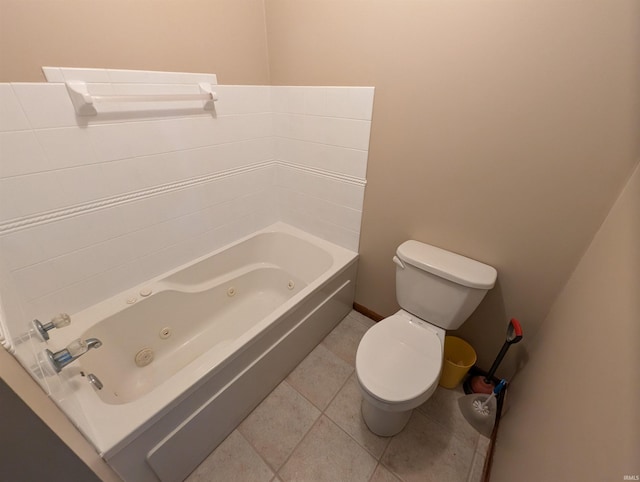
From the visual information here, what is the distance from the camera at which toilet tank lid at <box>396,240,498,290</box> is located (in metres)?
1.13

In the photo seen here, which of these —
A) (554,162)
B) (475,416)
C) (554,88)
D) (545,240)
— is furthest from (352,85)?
(475,416)

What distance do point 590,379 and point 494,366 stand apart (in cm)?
74

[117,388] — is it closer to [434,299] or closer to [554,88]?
[434,299]

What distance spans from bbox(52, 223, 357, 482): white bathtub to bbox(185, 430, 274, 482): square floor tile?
0.13ft

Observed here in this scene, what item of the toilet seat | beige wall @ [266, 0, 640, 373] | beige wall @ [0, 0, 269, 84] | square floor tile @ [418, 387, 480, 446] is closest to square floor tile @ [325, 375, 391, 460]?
square floor tile @ [418, 387, 480, 446]

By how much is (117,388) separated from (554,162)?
6.64 ft

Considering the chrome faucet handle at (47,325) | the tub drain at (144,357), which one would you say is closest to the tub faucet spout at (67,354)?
the chrome faucet handle at (47,325)

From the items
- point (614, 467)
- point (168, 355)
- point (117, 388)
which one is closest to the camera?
point (614, 467)

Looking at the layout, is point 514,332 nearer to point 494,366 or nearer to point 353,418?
point 494,366

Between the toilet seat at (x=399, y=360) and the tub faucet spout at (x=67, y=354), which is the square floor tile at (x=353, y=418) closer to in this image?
the toilet seat at (x=399, y=360)

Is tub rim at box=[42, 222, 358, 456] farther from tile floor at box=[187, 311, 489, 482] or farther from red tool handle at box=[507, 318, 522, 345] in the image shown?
red tool handle at box=[507, 318, 522, 345]

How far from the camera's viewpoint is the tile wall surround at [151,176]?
0.97m

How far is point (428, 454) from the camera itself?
46.1 inches

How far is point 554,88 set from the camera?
34.6 inches
